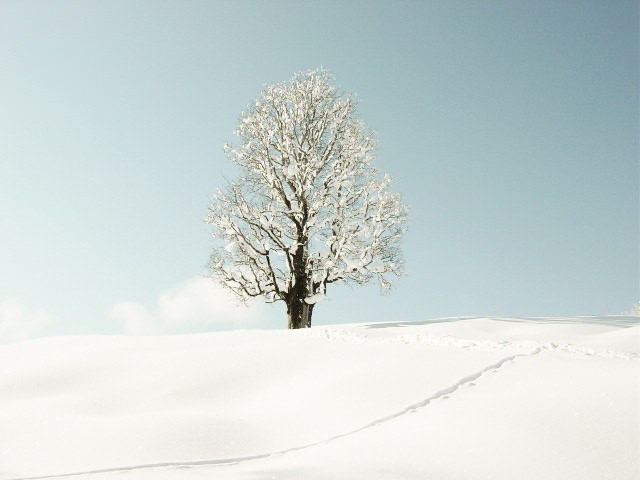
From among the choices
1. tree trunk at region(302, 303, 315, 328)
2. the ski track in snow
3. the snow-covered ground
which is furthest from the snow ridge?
tree trunk at region(302, 303, 315, 328)

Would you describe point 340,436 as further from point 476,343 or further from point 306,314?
point 306,314

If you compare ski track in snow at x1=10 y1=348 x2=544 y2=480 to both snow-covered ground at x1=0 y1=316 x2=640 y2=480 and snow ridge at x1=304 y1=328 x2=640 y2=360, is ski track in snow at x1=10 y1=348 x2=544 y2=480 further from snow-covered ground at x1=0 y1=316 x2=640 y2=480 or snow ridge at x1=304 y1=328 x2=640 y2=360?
snow ridge at x1=304 y1=328 x2=640 y2=360

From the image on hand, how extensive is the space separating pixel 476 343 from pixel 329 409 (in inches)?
146

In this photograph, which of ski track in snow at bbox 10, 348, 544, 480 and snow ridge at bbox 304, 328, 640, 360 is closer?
ski track in snow at bbox 10, 348, 544, 480

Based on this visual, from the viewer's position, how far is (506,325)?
11.9 metres

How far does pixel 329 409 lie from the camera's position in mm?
6430

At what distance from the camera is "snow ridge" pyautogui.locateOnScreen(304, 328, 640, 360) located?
8453mm

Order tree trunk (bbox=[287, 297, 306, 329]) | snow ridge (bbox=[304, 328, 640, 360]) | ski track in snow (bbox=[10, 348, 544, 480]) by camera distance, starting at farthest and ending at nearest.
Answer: tree trunk (bbox=[287, 297, 306, 329]), snow ridge (bbox=[304, 328, 640, 360]), ski track in snow (bbox=[10, 348, 544, 480])

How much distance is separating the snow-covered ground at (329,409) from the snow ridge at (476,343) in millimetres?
48

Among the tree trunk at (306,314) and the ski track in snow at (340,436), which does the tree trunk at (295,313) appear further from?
the ski track in snow at (340,436)

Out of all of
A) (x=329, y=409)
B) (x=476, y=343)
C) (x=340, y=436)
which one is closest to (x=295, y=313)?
(x=476, y=343)

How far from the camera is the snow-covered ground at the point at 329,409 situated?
15.3 ft

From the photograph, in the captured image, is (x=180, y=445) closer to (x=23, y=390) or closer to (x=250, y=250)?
(x=23, y=390)

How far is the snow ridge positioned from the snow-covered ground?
1.9 inches
